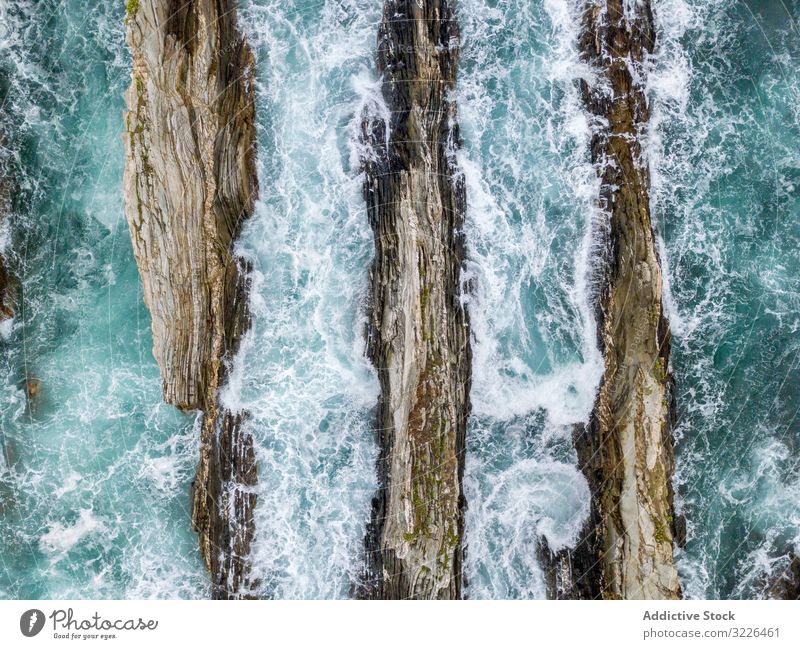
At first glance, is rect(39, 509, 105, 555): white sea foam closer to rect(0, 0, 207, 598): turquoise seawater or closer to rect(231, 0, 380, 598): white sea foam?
rect(0, 0, 207, 598): turquoise seawater

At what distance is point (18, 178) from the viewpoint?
8.55 m

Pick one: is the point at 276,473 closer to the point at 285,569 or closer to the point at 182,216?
the point at 285,569

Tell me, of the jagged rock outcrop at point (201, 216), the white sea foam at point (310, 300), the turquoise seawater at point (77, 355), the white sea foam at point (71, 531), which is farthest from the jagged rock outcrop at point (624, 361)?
the white sea foam at point (71, 531)

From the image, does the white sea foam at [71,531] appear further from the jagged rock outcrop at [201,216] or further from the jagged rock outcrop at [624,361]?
the jagged rock outcrop at [624,361]

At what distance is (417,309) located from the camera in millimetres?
8000

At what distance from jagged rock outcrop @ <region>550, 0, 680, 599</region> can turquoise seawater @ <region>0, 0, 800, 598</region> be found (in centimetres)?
25

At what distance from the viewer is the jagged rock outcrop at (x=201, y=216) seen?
8.05 m

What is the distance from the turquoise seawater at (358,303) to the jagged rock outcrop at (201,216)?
27cm

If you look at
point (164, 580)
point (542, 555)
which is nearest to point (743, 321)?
point (542, 555)

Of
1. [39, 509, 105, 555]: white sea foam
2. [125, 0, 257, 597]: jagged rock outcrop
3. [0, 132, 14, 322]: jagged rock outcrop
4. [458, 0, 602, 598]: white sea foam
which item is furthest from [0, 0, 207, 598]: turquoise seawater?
[458, 0, 602, 598]: white sea foam

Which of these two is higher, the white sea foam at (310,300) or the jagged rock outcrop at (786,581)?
the white sea foam at (310,300)

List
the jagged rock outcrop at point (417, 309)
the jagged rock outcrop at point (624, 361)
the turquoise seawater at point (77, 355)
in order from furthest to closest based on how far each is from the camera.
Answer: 1. the turquoise seawater at point (77, 355)
2. the jagged rock outcrop at point (624, 361)
3. the jagged rock outcrop at point (417, 309)

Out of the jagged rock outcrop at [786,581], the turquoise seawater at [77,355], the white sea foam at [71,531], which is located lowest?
the jagged rock outcrop at [786,581]

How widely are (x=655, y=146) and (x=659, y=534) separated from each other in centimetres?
539
